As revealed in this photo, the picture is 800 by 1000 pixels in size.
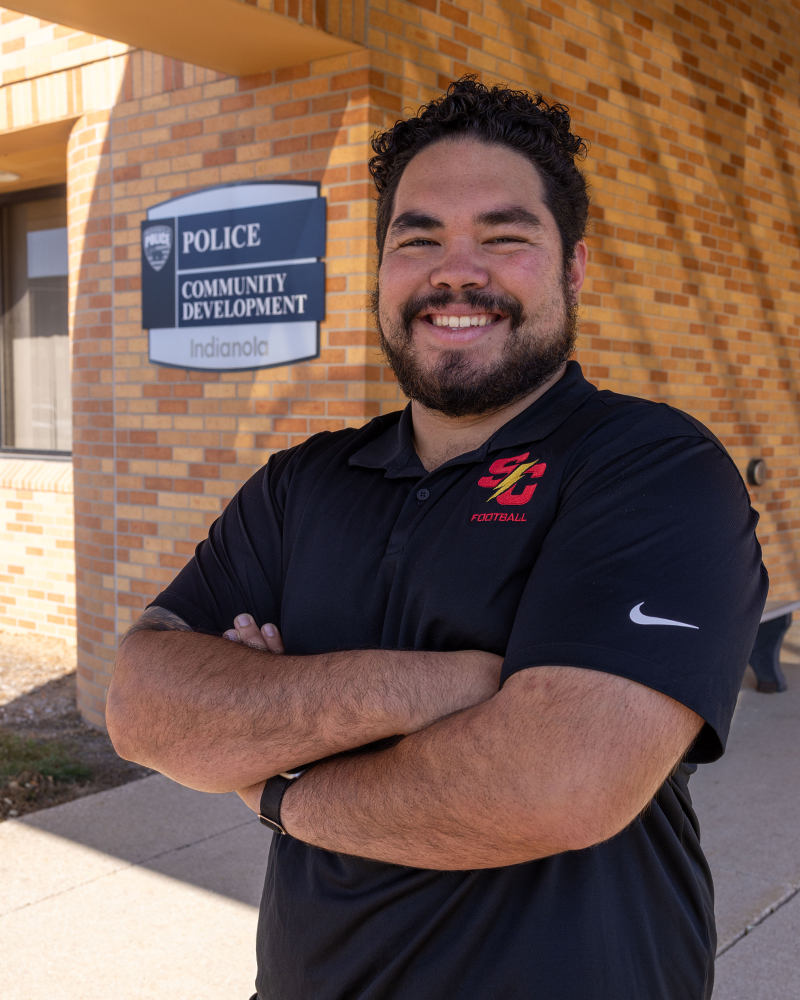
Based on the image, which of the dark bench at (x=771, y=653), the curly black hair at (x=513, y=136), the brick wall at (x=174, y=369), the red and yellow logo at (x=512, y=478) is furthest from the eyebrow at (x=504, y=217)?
the dark bench at (x=771, y=653)

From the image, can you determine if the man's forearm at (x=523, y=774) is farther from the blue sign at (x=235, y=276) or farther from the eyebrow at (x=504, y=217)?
the blue sign at (x=235, y=276)

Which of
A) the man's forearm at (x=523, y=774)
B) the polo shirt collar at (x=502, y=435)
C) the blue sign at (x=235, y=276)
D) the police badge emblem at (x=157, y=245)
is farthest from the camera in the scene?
the police badge emblem at (x=157, y=245)

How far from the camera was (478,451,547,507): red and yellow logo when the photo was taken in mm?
1523

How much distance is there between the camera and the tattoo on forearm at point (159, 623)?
1.79m

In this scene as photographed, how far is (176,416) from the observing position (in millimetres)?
4738

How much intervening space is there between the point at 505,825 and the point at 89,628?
14.6 ft

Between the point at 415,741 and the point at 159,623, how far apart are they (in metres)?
0.65

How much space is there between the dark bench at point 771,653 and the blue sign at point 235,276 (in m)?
3.31

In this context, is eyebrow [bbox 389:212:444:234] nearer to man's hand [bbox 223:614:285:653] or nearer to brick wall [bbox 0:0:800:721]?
man's hand [bbox 223:614:285:653]

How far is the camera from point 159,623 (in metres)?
1.81

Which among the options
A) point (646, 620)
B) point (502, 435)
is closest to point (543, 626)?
point (646, 620)

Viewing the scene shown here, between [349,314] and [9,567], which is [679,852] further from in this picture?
[9,567]

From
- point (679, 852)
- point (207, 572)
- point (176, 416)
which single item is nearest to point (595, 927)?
point (679, 852)

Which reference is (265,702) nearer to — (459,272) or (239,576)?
(239,576)
